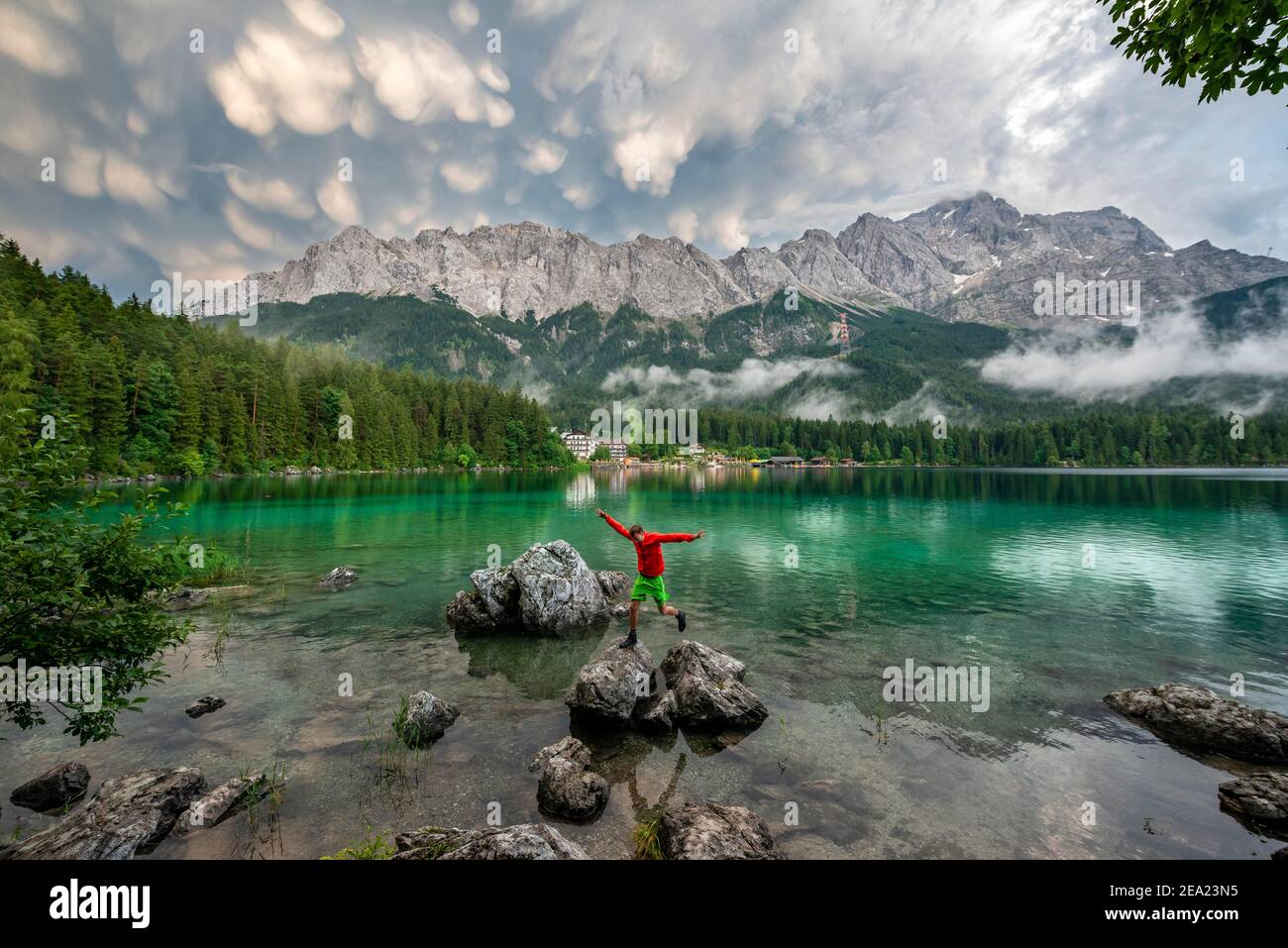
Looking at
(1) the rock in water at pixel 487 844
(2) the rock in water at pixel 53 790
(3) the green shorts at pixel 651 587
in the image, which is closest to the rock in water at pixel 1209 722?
(3) the green shorts at pixel 651 587

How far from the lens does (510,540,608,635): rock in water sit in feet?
66.2

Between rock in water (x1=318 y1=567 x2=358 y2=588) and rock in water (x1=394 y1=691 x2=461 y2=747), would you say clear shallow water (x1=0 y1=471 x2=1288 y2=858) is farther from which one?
rock in water (x1=318 y1=567 x2=358 y2=588)

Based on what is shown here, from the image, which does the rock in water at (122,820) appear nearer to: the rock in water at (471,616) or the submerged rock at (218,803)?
the submerged rock at (218,803)

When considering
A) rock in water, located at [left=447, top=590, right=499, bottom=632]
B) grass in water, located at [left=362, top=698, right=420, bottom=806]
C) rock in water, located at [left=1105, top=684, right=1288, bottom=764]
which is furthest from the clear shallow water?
rock in water, located at [left=1105, top=684, right=1288, bottom=764]

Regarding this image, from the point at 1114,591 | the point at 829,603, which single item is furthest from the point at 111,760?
the point at 1114,591

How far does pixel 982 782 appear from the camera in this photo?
10547 millimetres

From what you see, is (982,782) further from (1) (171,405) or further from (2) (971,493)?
(1) (171,405)

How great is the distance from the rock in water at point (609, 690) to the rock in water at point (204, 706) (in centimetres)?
910

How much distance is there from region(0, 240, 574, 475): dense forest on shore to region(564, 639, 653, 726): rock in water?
57.9 m

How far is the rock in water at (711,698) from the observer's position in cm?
1284
